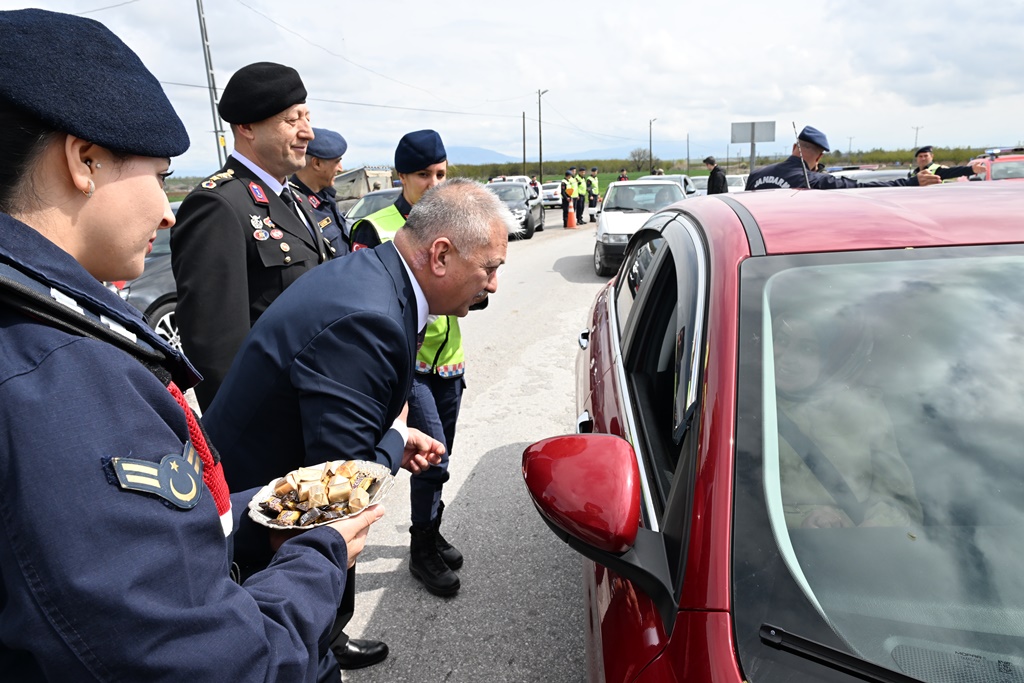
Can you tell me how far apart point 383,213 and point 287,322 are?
185 cm

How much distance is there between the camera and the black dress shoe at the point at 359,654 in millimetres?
2348

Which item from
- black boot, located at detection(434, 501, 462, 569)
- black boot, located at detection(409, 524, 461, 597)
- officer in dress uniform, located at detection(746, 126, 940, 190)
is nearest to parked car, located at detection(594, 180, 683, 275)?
officer in dress uniform, located at detection(746, 126, 940, 190)

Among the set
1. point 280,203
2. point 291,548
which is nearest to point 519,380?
point 280,203

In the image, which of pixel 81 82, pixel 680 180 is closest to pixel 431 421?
pixel 81 82

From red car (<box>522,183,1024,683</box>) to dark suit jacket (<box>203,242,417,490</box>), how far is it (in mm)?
460

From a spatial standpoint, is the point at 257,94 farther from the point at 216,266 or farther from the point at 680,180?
the point at 680,180

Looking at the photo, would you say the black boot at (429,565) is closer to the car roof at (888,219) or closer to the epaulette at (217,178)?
the epaulette at (217,178)

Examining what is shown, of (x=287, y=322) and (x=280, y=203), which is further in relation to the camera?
(x=280, y=203)

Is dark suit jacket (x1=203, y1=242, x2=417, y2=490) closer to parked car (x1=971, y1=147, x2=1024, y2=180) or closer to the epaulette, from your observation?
the epaulette

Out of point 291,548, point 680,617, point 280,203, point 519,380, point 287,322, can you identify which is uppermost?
point 280,203

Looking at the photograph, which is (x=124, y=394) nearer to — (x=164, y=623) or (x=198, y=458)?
(x=198, y=458)

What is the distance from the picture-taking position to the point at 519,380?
17.8 feet

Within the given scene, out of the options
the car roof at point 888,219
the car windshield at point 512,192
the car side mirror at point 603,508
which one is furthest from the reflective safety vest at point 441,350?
the car windshield at point 512,192

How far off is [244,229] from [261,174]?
0.36 m
